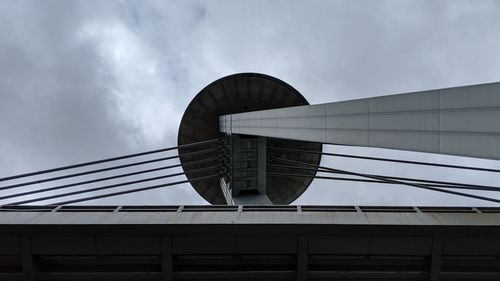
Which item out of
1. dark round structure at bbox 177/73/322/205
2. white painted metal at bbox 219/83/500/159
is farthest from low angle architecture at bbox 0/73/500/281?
dark round structure at bbox 177/73/322/205

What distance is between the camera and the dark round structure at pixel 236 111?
34188mm

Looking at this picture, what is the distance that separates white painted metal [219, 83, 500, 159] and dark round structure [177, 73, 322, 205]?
52.1ft

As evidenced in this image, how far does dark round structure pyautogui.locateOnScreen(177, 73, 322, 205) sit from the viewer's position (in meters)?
34.2

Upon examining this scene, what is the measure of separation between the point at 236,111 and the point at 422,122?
26811 mm

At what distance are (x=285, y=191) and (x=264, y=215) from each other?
76.9 feet

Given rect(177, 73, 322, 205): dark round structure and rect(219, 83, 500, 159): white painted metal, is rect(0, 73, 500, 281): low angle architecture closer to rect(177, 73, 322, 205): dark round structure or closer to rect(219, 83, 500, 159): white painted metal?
rect(219, 83, 500, 159): white painted metal

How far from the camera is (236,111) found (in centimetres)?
3697

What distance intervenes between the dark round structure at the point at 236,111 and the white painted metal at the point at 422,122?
15.9 m
